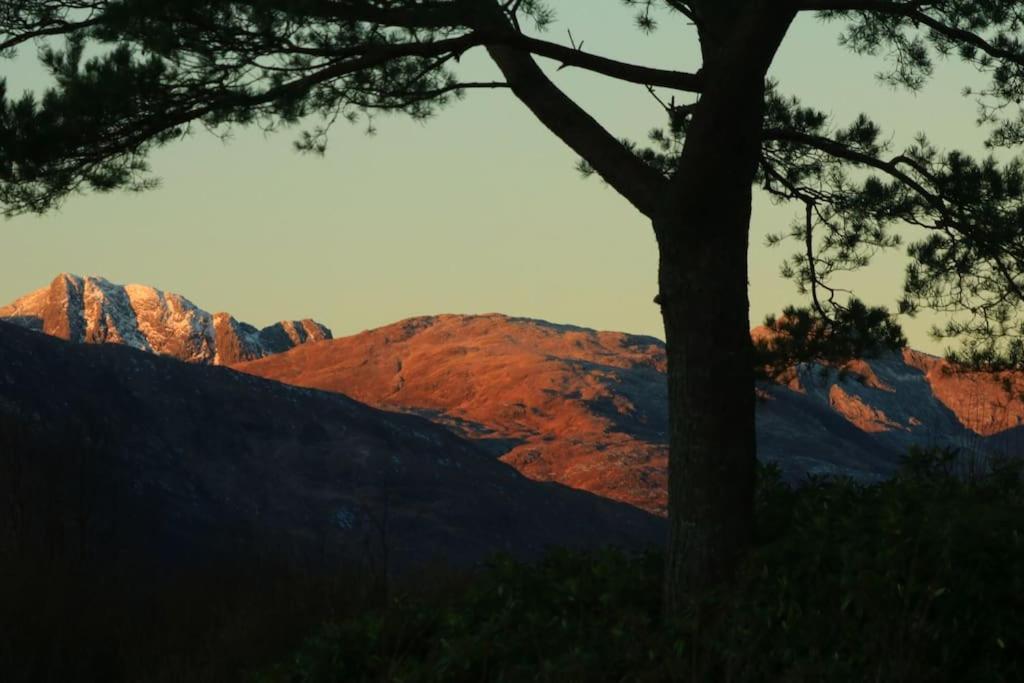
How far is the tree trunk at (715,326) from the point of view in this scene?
27.2 ft

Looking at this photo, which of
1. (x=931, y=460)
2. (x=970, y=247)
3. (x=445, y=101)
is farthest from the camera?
(x=970, y=247)

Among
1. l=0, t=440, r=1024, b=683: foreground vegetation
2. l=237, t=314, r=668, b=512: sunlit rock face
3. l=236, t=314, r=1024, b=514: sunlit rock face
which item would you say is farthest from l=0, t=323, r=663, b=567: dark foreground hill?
l=0, t=440, r=1024, b=683: foreground vegetation

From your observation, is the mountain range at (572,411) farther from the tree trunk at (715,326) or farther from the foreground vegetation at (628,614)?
the tree trunk at (715,326)


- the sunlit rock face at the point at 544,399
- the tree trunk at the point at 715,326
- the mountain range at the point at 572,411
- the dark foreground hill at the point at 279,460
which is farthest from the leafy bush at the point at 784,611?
the sunlit rock face at the point at 544,399

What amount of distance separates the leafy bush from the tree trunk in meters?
0.32

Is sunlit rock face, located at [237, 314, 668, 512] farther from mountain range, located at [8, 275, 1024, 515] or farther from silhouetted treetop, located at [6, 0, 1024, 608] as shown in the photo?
silhouetted treetop, located at [6, 0, 1024, 608]

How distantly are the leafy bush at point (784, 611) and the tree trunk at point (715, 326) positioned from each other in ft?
1.04

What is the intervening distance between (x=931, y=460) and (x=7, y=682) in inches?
217

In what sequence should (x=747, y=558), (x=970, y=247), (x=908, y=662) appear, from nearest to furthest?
(x=908, y=662), (x=747, y=558), (x=970, y=247)

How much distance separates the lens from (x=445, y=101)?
10164 mm

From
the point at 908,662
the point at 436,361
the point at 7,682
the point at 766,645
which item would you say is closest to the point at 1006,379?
the point at 766,645

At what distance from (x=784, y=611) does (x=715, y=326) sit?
174cm

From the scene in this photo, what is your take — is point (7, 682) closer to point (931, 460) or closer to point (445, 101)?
point (445, 101)

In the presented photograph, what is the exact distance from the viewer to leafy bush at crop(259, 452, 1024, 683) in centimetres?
670
